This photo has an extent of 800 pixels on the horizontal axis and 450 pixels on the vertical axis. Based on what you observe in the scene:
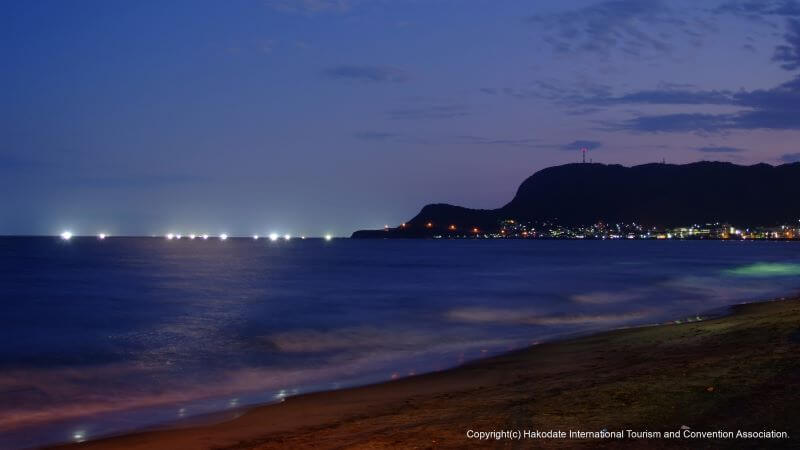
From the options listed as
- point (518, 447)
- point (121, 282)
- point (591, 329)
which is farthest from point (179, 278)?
point (518, 447)

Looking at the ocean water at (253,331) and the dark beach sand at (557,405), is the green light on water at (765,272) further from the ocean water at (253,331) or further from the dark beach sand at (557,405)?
the dark beach sand at (557,405)

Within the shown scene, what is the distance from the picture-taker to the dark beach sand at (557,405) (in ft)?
25.9

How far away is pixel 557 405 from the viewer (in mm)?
9383

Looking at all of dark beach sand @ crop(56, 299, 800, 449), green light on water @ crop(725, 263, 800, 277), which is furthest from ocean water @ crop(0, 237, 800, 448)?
green light on water @ crop(725, 263, 800, 277)

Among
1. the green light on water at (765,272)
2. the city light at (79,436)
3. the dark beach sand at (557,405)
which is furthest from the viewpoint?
the green light on water at (765,272)

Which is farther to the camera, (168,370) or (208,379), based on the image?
(168,370)

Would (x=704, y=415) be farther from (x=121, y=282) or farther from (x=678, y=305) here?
(x=121, y=282)

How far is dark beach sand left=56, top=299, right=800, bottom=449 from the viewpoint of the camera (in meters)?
7.90

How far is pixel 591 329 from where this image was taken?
23.6 m

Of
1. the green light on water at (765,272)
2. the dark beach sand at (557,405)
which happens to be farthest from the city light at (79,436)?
the green light on water at (765,272)

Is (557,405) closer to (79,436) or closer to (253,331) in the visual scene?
(79,436)

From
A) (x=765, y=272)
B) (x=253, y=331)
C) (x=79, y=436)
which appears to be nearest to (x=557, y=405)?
(x=79, y=436)

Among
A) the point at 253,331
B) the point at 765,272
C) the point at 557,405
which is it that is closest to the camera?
Result: the point at 557,405

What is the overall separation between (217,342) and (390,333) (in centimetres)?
584
